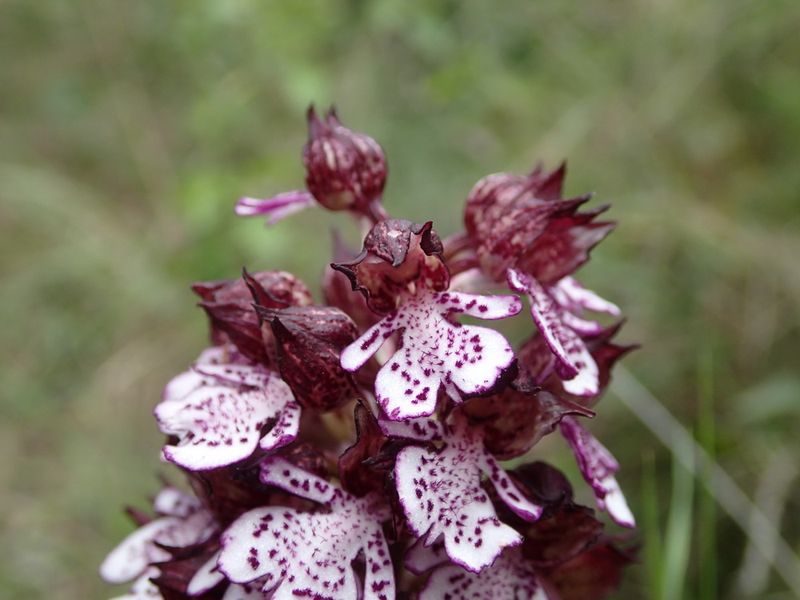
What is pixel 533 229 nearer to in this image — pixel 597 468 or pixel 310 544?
pixel 597 468

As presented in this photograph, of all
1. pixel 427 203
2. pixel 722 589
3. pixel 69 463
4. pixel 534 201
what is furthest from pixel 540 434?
pixel 69 463

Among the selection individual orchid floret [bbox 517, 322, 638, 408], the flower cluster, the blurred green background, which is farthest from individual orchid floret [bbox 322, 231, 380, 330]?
the blurred green background

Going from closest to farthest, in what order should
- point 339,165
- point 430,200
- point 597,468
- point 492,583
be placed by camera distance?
point 492,583
point 597,468
point 339,165
point 430,200

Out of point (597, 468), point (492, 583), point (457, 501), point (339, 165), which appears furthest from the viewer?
point (339, 165)

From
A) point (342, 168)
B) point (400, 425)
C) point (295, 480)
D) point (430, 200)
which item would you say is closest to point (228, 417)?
point (295, 480)

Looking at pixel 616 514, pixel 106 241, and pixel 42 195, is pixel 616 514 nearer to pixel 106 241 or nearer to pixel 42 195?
pixel 106 241

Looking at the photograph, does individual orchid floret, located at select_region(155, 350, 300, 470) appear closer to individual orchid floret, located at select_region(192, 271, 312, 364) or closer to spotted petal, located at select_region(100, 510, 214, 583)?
individual orchid floret, located at select_region(192, 271, 312, 364)

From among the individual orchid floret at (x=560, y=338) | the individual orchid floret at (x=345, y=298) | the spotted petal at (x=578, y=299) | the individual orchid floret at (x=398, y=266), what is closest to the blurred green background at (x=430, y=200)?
the spotted petal at (x=578, y=299)
